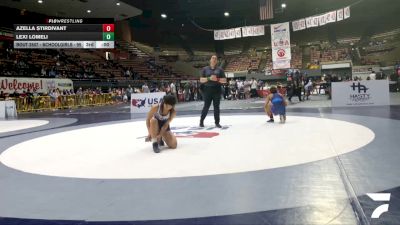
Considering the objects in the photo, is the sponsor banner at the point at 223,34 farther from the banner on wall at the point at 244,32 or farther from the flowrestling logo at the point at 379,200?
the flowrestling logo at the point at 379,200

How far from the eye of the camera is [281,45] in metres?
14.9

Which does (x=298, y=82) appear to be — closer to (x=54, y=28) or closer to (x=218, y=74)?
(x=218, y=74)

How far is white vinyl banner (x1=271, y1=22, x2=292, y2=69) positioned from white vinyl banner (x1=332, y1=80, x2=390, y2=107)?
4.42m

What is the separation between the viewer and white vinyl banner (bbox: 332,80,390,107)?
32.8ft

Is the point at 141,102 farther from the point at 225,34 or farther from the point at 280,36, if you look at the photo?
the point at 225,34

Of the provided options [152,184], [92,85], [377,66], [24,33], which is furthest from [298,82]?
[377,66]

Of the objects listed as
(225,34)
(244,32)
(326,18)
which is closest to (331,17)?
(326,18)

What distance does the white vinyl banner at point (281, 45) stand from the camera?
1455cm

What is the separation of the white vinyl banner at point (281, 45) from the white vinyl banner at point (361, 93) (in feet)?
14.5

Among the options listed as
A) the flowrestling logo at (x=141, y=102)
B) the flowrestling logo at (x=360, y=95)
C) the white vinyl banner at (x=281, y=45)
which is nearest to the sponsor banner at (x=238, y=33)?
the white vinyl banner at (x=281, y=45)

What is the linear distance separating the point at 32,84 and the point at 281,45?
1437 cm
